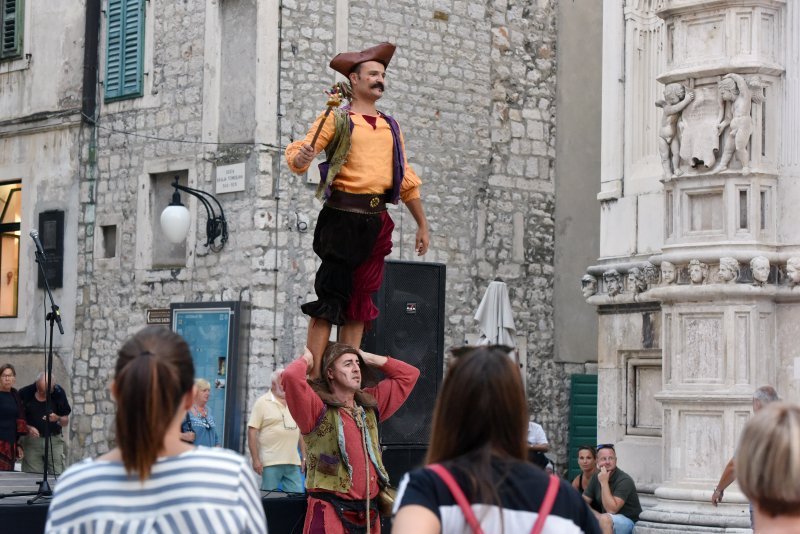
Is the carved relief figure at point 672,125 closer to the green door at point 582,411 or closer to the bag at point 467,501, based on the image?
the bag at point 467,501

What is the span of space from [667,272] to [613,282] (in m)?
1.98

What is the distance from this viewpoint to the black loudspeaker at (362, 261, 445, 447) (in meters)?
10.3

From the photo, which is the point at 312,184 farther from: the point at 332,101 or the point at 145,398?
the point at 145,398

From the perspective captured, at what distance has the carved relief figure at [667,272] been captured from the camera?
32.9 feet

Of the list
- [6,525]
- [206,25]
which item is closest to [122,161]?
[206,25]

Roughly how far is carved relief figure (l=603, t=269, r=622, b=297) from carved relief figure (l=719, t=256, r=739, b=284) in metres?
2.23

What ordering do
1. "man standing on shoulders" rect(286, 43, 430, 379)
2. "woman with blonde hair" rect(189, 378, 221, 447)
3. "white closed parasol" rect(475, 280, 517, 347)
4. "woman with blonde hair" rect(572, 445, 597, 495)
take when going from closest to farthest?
"man standing on shoulders" rect(286, 43, 430, 379) → "woman with blonde hair" rect(189, 378, 221, 447) → "woman with blonde hair" rect(572, 445, 597, 495) → "white closed parasol" rect(475, 280, 517, 347)

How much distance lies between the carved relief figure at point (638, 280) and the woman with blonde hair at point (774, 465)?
840 centimetres

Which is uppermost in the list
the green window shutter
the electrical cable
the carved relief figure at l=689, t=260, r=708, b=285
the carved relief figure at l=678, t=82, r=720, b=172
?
the green window shutter

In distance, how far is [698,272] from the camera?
985 centimetres

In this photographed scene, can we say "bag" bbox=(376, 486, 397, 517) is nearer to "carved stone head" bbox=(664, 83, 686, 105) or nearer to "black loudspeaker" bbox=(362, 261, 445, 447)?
"black loudspeaker" bbox=(362, 261, 445, 447)

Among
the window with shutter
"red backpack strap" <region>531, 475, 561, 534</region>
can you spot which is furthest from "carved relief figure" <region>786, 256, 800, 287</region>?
the window with shutter

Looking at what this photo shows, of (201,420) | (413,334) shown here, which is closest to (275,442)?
(201,420)

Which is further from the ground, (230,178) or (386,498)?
(230,178)
